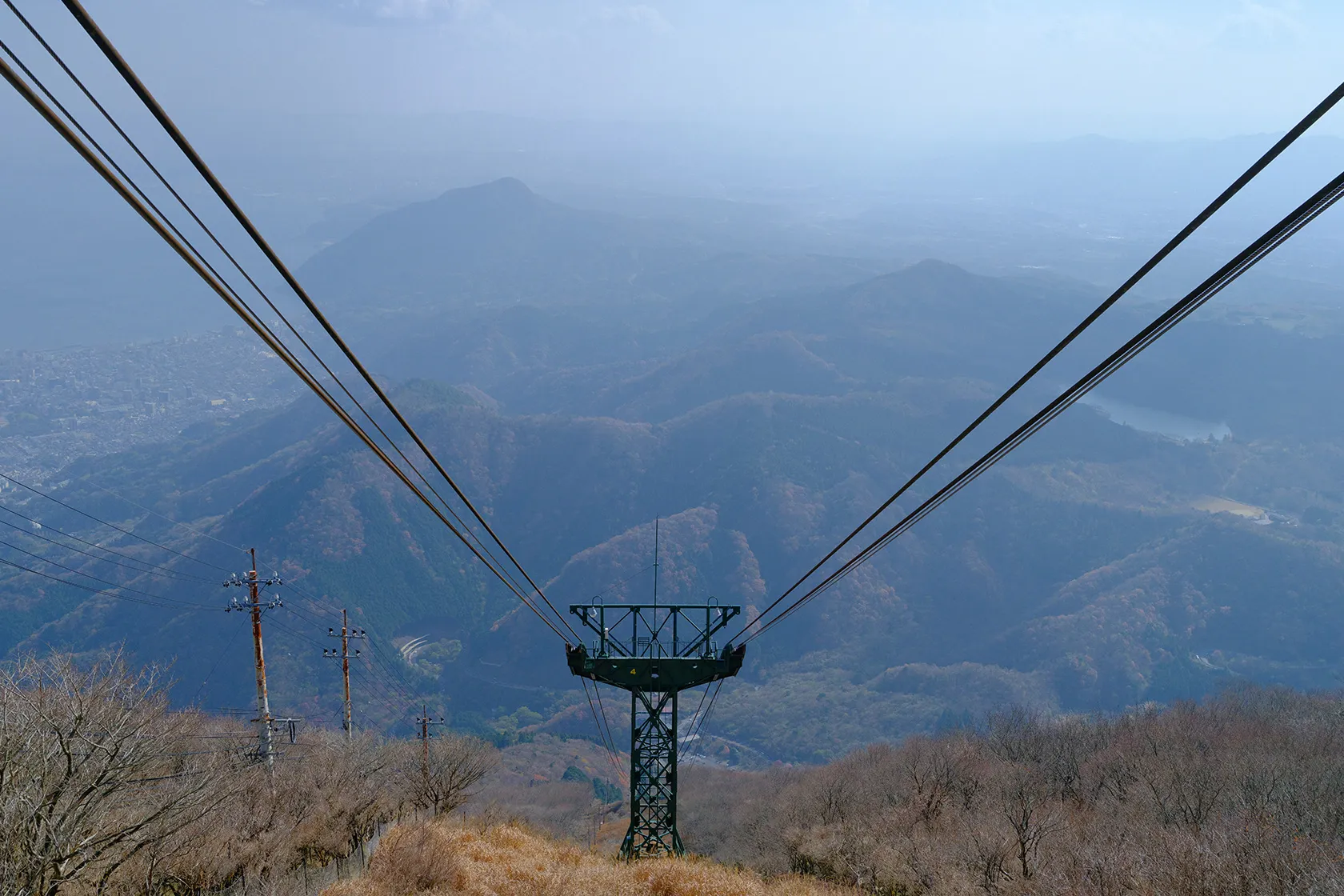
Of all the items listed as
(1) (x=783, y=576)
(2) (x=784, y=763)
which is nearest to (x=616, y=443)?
(1) (x=783, y=576)

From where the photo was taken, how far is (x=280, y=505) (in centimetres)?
15775

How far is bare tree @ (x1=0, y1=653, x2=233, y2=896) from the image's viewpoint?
1188 centimetres

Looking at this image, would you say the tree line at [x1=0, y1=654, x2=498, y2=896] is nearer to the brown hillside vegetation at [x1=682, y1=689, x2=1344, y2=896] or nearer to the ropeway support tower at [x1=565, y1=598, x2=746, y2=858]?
the ropeway support tower at [x1=565, y1=598, x2=746, y2=858]

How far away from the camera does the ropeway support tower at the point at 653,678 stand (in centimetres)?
1778

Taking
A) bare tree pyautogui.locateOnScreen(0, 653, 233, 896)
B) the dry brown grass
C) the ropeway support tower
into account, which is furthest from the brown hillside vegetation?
bare tree pyautogui.locateOnScreen(0, 653, 233, 896)

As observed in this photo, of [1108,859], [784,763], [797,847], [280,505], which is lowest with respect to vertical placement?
[784,763]

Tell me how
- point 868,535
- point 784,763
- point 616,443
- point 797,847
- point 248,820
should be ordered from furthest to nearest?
point 616,443 < point 868,535 < point 784,763 < point 797,847 < point 248,820

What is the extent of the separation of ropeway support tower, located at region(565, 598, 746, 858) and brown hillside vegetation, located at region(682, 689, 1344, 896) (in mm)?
6150

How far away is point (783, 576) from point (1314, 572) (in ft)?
272

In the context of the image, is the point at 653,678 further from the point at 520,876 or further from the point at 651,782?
the point at 520,876

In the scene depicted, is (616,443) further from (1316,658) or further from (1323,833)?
(1323,833)

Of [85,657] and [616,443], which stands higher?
[616,443]

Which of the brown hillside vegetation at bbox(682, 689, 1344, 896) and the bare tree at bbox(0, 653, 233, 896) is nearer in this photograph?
the bare tree at bbox(0, 653, 233, 896)

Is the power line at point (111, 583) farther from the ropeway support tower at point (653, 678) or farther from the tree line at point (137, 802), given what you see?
the ropeway support tower at point (653, 678)
